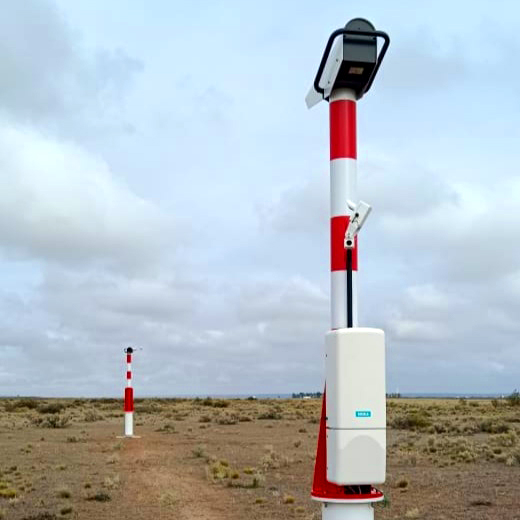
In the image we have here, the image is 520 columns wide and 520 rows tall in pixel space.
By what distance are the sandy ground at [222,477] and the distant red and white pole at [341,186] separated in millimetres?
6486

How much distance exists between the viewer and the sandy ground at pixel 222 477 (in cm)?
1490

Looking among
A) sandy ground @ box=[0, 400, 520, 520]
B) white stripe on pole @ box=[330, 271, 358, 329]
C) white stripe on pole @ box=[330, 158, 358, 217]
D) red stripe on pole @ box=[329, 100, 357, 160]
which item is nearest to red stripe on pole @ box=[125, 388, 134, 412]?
sandy ground @ box=[0, 400, 520, 520]

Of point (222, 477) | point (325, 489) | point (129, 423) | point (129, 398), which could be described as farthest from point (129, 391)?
point (325, 489)

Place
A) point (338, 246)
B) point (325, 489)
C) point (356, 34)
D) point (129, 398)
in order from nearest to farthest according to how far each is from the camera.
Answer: point (325, 489) < point (356, 34) < point (338, 246) < point (129, 398)

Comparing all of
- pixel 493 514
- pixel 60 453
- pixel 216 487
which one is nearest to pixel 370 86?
pixel 493 514

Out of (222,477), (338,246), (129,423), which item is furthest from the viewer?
(129,423)

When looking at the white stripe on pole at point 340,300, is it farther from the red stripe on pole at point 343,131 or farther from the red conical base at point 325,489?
the red stripe on pole at point 343,131

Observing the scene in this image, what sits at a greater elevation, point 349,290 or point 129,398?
point 349,290

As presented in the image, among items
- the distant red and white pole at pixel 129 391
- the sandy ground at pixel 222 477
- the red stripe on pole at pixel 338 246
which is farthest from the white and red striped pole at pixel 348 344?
the distant red and white pole at pixel 129 391

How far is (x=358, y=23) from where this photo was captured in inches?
353

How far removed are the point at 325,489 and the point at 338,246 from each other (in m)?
2.76

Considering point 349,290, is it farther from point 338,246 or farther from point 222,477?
point 222,477

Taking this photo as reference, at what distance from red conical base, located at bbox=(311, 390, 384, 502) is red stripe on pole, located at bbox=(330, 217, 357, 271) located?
1.56 meters

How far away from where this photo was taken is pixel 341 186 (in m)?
9.18
